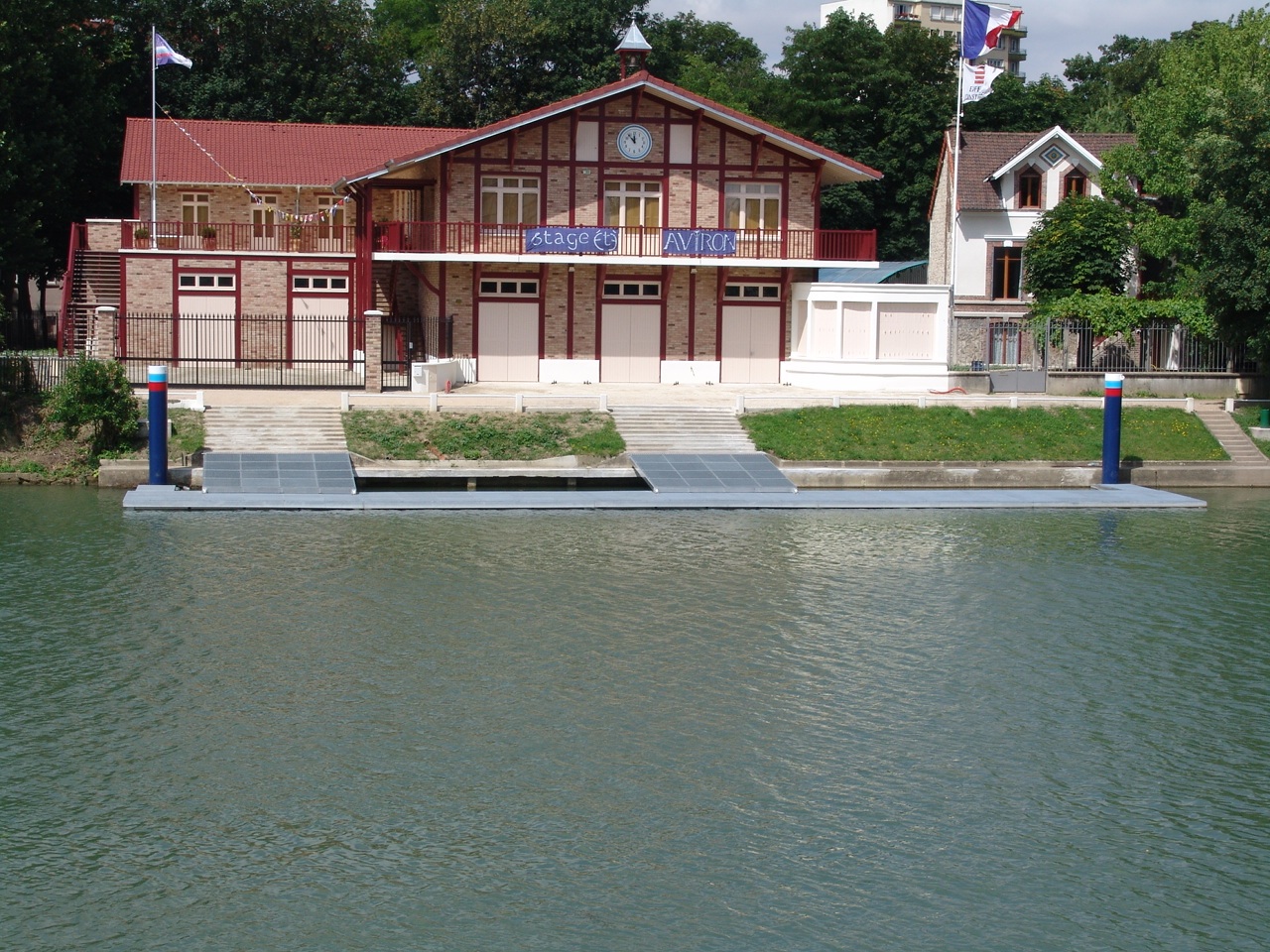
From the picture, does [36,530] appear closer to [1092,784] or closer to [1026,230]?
[1092,784]

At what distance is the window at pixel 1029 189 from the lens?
53.6 meters

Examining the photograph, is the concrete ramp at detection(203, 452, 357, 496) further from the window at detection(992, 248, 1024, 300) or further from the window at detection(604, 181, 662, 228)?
the window at detection(992, 248, 1024, 300)

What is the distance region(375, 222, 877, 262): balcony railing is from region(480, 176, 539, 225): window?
0.85m

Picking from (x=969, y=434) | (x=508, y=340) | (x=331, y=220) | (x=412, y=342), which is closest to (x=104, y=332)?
(x=412, y=342)

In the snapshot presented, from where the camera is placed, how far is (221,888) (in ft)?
37.0

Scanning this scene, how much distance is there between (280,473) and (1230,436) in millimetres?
23269

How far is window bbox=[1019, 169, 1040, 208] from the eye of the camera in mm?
53562

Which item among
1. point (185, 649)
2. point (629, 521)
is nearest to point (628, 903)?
point (185, 649)

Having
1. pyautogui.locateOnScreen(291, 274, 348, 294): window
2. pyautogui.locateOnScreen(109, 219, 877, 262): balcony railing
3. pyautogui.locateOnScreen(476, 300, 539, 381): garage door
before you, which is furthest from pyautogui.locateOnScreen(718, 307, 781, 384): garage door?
pyautogui.locateOnScreen(291, 274, 348, 294): window

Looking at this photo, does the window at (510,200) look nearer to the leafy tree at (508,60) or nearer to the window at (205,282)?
the window at (205,282)

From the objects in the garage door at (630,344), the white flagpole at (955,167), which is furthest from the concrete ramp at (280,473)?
the white flagpole at (955,167)

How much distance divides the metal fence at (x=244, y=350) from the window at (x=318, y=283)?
1229 millimetres

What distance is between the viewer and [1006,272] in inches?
2117

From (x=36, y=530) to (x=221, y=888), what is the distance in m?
15.8
